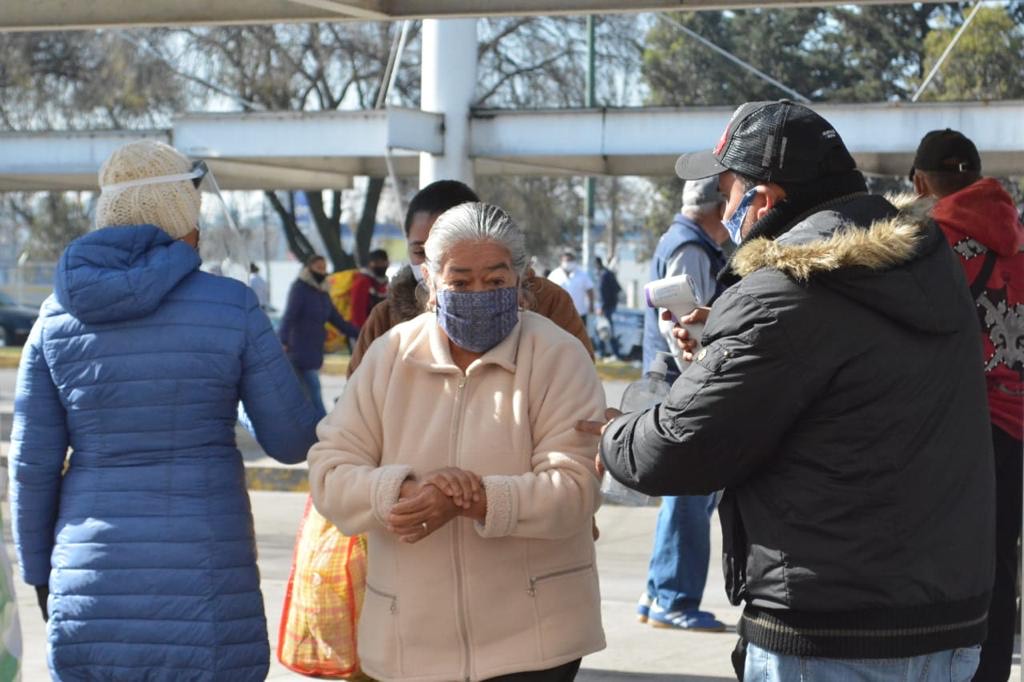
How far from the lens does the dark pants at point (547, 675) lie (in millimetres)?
3340

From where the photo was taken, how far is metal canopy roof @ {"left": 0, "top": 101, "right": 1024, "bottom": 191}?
25.0 ft

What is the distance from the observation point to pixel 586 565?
3482mm

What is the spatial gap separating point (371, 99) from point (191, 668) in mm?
29328

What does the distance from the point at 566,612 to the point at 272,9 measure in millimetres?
2587

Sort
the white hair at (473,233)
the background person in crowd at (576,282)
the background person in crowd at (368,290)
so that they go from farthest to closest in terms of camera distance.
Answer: the background person in crowd at (576,282) < the background person in crowd at (368,290) < the white hair at (473,233)

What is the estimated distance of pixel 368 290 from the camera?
51.5 feet

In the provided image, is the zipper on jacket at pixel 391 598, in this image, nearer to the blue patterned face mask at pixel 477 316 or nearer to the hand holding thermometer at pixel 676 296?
the blue patterned face mask at pixel 477 316

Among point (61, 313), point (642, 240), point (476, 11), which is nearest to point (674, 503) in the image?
point (476, 11)

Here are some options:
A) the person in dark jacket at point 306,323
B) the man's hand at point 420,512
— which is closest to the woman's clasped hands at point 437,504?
the man's hand at point 420,512

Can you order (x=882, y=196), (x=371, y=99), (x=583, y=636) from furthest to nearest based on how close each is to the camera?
1. (x=371, y=99)
2. (x=583, y=636)
3. (x=882, y=196)

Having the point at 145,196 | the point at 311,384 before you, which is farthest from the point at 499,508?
the point at 311,384

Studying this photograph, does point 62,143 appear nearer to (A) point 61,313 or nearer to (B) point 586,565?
(A) point 61,313

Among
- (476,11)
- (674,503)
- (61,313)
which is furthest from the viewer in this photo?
(674,503)

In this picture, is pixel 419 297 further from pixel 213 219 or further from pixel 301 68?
pixel 301 68
